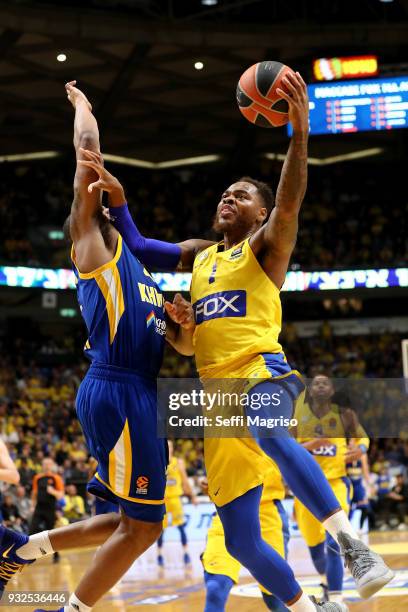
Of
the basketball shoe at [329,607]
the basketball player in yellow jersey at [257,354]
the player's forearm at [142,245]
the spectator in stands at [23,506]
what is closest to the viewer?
the basketball player in yellow jersey at [257,354]

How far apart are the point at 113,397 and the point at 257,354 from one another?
842 millimetres

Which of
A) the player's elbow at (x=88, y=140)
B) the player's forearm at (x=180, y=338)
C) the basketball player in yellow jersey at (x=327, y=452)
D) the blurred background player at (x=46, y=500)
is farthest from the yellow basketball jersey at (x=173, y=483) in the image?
the player's elbow at (x=88, y=140)

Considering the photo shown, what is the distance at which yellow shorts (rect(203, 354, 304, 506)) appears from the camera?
497cm

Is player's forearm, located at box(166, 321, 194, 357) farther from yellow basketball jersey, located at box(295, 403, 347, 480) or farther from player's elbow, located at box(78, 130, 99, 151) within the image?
yellow basketball jersey, located at box(295, 403, 347, 480)

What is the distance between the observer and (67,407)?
78.2 feet

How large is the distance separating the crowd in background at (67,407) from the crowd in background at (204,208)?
111 inches

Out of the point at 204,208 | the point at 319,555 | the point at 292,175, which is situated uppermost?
the point at 204,208

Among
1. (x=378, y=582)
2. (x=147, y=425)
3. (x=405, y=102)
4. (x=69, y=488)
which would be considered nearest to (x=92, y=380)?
(x=147, y=425)

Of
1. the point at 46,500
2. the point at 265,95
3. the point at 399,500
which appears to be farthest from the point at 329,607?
the point at 399,500

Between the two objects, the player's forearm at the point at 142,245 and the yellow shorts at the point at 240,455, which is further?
the player's forearm at the point at 142,245

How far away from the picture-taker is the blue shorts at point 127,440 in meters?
4.93

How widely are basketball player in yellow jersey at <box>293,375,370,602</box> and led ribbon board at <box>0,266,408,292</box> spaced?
1603 centimetres

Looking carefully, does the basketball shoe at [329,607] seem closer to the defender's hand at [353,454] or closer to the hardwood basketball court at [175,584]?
the hardwood basketball court at [175,584]

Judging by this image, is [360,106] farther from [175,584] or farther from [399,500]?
[175,584]
